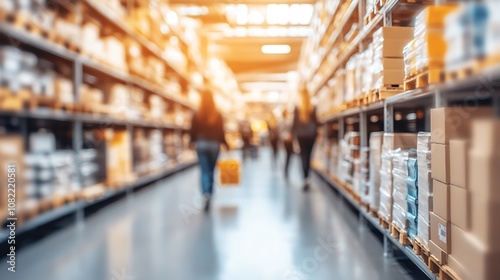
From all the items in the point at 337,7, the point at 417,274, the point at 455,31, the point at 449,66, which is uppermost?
the point at 337,7

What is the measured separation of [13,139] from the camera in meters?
3.17

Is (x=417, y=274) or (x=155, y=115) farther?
(x=155, y=115)

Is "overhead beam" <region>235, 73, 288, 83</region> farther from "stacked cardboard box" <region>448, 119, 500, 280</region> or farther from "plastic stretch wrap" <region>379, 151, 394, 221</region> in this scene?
"stacked cardboard box" <region>448, 119, 500, 280</region>

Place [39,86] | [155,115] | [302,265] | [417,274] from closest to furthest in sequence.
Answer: [417,274] < [302,265] < [39,86] < [155,115]

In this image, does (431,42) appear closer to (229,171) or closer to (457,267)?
(457,267)

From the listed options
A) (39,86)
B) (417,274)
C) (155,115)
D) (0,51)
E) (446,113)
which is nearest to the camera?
(446,113)

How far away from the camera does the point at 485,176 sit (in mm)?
1440

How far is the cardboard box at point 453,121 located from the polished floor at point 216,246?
1175mm

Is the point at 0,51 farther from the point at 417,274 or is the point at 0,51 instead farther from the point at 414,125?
the point at 414,125

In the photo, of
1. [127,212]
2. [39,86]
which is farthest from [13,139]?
[127,212]

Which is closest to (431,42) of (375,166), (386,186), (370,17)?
(386,186)

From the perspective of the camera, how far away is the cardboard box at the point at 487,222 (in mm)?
1423

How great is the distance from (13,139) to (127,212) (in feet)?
Result: 6.52

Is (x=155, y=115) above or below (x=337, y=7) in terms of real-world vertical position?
below
